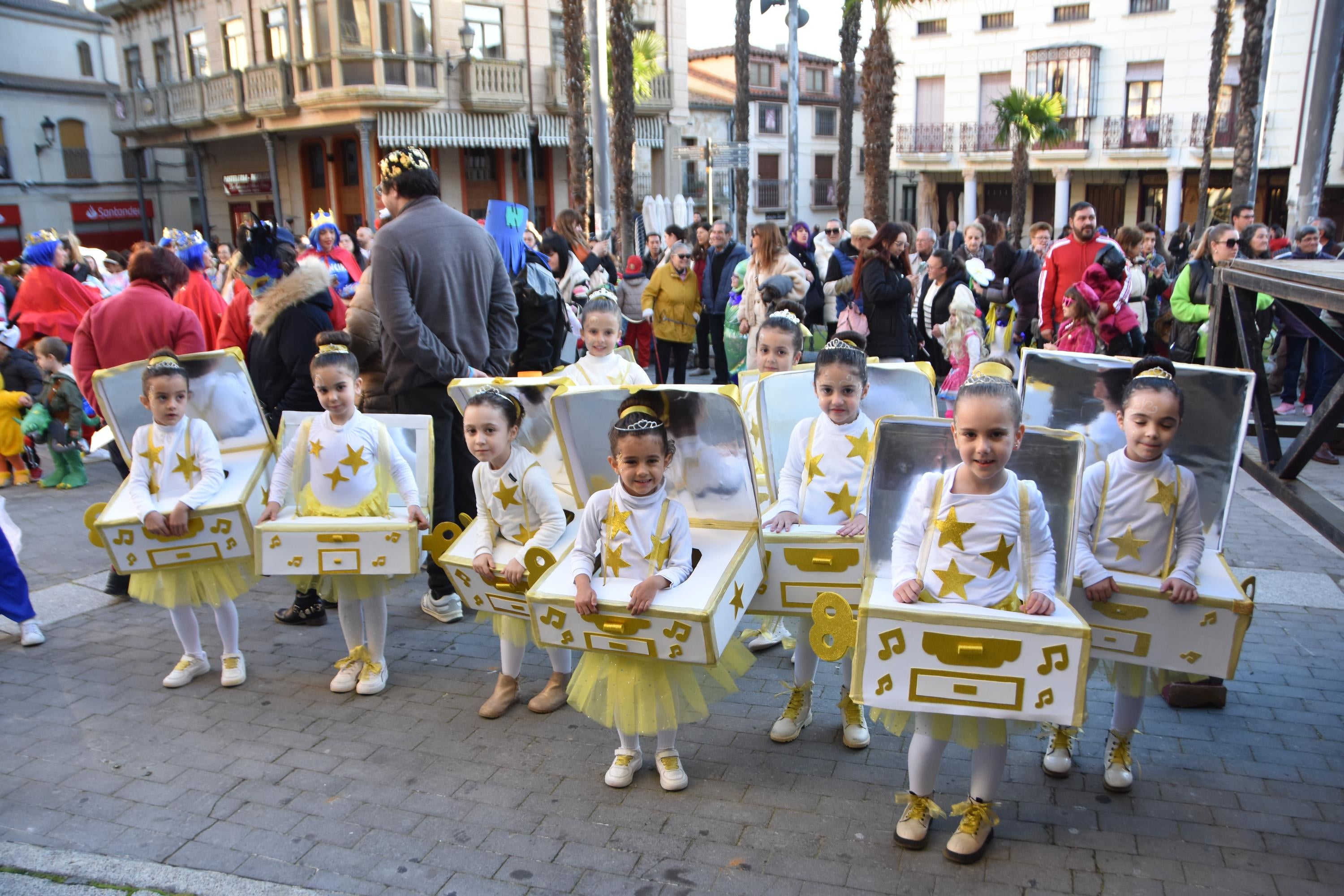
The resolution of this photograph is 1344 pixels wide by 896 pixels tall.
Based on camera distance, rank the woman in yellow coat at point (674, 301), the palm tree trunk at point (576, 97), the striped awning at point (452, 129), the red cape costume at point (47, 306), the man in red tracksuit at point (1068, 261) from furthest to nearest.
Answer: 1. the striped awning at point (452, 129)
2. the palm tree trunk at point (576, 97)
3. the woman in yellow coat at point (674, 301)
4. the red cape costume at point (47, 306)
5. the man in red tracksuit at point (1068, 261)

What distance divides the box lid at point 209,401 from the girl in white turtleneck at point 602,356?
157 centimetres

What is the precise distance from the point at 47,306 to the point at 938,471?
9.68m

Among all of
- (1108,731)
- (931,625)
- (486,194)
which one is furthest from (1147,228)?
(486,194)

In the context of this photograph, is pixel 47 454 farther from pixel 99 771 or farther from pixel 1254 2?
pixel 1254 2

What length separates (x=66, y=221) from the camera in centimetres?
3145

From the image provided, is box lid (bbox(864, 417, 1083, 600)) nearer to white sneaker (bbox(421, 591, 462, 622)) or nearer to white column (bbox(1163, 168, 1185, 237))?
white sneaker (bbox(421, 591, 462, 622))

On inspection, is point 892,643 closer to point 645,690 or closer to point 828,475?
point 645,690

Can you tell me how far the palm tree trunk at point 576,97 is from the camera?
20266 millimetres

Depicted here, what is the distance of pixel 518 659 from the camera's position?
4.21 metres

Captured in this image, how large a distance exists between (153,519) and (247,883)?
5.82 ft

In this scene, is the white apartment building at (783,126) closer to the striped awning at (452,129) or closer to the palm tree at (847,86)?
the palm tree at (847,86)

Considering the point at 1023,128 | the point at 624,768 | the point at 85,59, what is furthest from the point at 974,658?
the point at 85,59

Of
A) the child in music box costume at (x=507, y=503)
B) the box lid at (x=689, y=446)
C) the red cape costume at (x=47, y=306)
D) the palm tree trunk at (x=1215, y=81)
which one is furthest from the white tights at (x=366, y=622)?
the palm tree trunk at (x=1215, y=81)

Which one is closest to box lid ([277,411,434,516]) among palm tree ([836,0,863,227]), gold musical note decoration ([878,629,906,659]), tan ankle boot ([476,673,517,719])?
tan ankle boot ([476,673,517,719])
